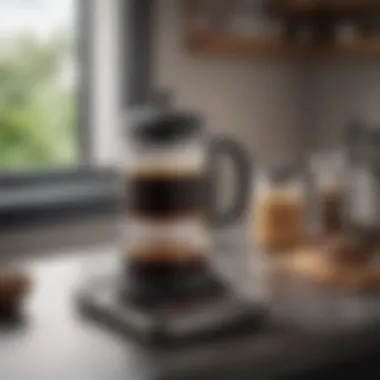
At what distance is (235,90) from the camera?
223 cm

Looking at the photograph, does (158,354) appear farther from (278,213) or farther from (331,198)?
(331,198)

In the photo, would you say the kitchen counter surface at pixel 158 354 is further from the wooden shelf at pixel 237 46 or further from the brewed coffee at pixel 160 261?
the wooden shelf at pixel 237 46

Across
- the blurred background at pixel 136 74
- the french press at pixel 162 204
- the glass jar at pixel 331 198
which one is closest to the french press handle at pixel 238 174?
the glass jar at pixel 331 198

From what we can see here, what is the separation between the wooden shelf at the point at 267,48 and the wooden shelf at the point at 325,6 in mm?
82

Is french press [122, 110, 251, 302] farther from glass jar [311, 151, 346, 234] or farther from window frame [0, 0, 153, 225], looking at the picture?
window frame [0, 0, 153, 225]

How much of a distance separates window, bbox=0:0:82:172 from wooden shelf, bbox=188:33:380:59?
0.96 ft

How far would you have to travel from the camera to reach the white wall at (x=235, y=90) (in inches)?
81.7

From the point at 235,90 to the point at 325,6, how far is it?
0.96 ft

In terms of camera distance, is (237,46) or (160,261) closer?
(160,261)

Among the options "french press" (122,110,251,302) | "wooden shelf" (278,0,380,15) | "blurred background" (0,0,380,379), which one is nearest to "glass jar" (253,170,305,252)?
"blurred background" (0,0,380,379)

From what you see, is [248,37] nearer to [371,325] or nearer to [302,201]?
[302,201]

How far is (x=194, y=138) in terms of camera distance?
42.2 inches

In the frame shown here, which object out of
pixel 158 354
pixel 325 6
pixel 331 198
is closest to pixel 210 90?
pixel 325 6

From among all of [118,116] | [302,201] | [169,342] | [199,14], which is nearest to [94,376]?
[169,342]
